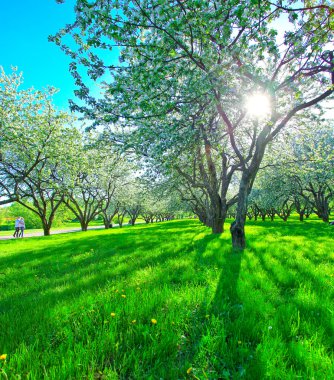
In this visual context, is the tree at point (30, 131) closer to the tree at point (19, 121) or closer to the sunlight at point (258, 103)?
the tree at point (19, 121)

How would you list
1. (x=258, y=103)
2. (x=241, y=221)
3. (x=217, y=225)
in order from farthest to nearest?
(x=217, y=225)
(x=241, y=221)
(x=258, y=103)

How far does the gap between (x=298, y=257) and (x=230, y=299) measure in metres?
3.94

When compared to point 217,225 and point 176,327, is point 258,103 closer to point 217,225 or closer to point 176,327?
point 176,327

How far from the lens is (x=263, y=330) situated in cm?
264

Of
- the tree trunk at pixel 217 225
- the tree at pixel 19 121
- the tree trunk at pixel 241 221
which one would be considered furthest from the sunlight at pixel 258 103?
the tree at pixel 19 121

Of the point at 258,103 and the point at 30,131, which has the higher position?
the point at 30,131

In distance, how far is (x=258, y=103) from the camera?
698 centimetres

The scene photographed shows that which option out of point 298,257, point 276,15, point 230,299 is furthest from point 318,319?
point 276,15

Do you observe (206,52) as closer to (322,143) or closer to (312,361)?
→ (312,361)

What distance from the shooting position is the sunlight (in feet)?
21.5

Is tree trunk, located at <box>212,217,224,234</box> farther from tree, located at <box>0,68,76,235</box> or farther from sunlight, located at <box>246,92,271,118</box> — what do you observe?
tree, located at <box>0,68,76,235</box>

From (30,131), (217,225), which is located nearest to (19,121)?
(30,131)

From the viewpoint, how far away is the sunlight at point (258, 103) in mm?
6543

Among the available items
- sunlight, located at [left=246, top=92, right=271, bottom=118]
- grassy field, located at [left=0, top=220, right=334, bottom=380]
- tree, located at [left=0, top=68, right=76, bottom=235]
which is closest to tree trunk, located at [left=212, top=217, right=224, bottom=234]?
sunlight, located at [left=246, top=92, right=271, bottom=118]
